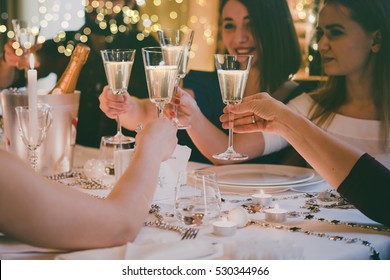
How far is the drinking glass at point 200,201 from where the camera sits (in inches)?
55.1

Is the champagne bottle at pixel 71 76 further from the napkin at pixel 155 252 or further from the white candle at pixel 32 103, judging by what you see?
the napkin at pixel 155 252

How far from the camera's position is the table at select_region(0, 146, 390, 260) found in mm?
1229

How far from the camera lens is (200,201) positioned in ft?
4.66

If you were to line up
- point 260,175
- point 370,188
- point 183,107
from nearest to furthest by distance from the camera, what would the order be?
point 370,188
point 260,175
point 183,107

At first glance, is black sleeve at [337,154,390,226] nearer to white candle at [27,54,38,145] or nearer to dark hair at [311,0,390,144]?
white candle at [27,54,38,145]

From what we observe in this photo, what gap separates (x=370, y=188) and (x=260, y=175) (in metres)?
0.55

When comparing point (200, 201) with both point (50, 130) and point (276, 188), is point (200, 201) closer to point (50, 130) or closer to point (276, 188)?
point (276, 188)

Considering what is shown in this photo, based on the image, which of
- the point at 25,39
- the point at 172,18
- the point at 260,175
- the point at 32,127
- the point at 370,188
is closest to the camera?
the point at 370,188

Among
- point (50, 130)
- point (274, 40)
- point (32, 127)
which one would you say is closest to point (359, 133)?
point (274, 40)

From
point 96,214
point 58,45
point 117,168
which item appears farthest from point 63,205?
point 58,45

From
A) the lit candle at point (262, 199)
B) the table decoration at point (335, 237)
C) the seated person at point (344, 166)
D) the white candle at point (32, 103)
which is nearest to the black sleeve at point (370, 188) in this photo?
the seated person at point (344, 166)

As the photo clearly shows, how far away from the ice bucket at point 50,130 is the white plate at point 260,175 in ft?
1.64

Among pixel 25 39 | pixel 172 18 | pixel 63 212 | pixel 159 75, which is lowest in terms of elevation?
pixel 63 212

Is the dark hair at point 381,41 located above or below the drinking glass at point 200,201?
above
